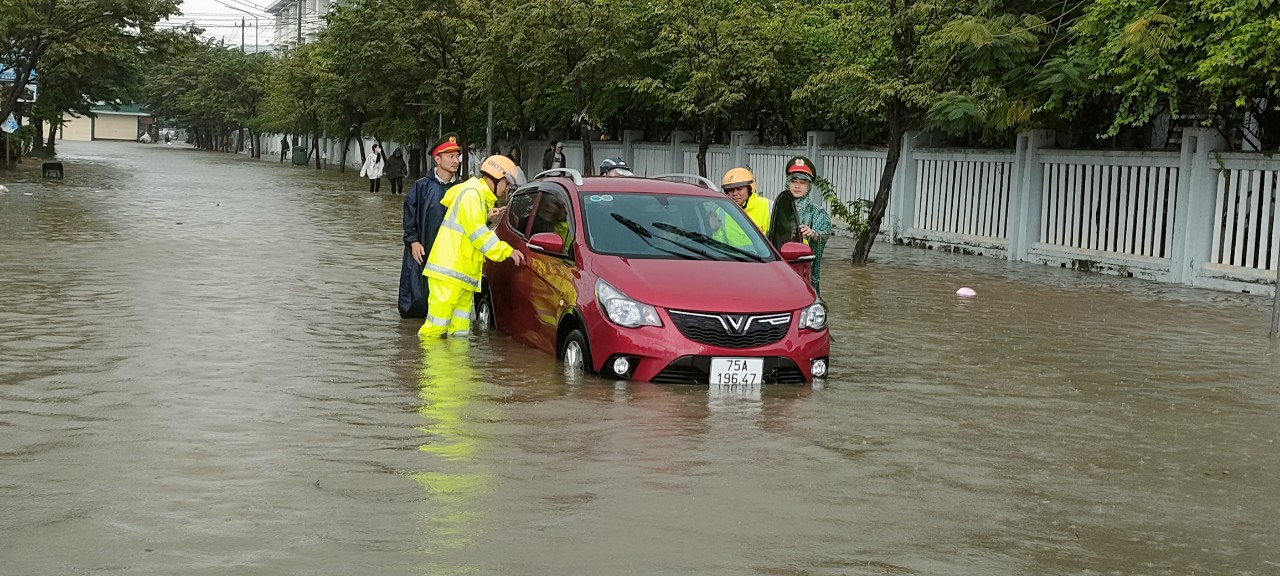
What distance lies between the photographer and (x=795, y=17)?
30.6 meters

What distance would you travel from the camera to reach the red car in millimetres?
9555

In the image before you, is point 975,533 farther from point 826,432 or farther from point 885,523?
point 826,432

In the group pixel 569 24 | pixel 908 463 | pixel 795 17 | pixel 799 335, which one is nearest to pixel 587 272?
pixel 799 335

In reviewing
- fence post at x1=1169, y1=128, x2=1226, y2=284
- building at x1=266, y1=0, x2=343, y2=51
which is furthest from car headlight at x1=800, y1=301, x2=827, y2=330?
building at x1=266, y1=0, x2=343, y2=51

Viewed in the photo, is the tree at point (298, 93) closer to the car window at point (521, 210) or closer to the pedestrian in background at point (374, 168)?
the pedestrian in background at point (374, 168)

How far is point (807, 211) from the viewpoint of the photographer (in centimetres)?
1283

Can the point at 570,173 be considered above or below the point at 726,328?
above

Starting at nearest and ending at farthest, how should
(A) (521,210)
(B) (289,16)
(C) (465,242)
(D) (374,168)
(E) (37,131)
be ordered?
(C) (465,242)
(A) (521,210)
(D) (374,168)
(E) (37,131)
(B) (289,16)

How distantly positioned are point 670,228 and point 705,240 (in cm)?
27

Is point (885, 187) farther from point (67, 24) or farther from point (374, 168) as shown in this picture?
point (67, 24)

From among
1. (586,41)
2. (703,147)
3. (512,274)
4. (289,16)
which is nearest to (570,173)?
(512,274)

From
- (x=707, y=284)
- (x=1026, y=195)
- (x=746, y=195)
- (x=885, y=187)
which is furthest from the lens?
(x=1026, y=195)

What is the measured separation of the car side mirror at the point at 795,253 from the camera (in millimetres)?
10906

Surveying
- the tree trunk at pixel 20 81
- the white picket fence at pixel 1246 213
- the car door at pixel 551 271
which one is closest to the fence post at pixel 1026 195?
the white picket fence at pixel 1246 213
